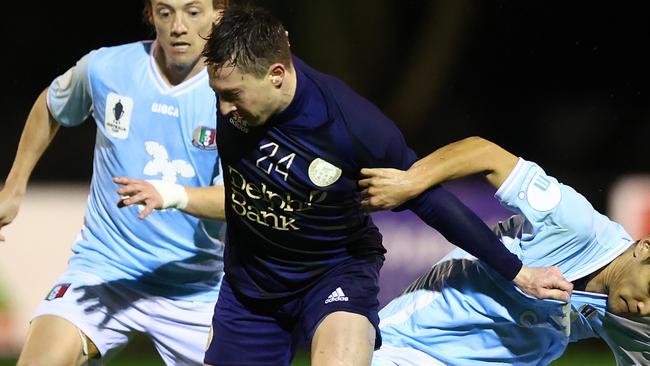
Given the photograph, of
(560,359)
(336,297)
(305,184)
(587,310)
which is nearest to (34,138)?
(305,184)

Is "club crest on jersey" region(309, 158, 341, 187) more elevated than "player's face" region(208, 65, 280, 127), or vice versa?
"player's face" region(208, 65, 280, 127)

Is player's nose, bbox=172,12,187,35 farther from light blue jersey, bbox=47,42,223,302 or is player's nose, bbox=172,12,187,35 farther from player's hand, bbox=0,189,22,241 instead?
player's hand, bbox=0,189,22,241

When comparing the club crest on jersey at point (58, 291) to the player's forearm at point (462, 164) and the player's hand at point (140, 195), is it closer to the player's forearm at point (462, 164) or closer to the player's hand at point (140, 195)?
the player's hand at point (140, 195)

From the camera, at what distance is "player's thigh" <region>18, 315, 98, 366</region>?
17.9 ft

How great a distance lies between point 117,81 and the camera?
5.98 m

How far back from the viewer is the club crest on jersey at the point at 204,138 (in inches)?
230

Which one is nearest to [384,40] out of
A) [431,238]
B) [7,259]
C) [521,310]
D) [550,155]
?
[550,155]

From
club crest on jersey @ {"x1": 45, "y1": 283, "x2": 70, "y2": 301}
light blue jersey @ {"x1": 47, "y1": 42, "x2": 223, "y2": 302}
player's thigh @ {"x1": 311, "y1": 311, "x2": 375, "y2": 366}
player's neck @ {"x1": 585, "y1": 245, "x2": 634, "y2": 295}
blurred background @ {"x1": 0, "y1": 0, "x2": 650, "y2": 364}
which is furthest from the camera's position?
blurred background @ {"x1": 0, "y1": 0, "x2": 650, "y2": 364}

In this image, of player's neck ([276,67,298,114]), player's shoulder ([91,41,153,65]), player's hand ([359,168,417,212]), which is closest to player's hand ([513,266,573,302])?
player's hand ([359,168,417,212])

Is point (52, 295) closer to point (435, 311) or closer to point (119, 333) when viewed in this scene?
point (119, 333)

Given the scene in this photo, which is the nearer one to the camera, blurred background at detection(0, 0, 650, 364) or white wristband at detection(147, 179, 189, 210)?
white wristband at detection(147, 179, 189, 210)

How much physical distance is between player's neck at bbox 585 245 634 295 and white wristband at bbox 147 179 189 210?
5.56 ft

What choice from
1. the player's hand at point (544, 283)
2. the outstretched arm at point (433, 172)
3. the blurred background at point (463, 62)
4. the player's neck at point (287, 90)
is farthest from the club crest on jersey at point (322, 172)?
the blurred background at point (463, 62)

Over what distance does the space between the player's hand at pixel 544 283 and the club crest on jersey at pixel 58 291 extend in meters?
1.95
